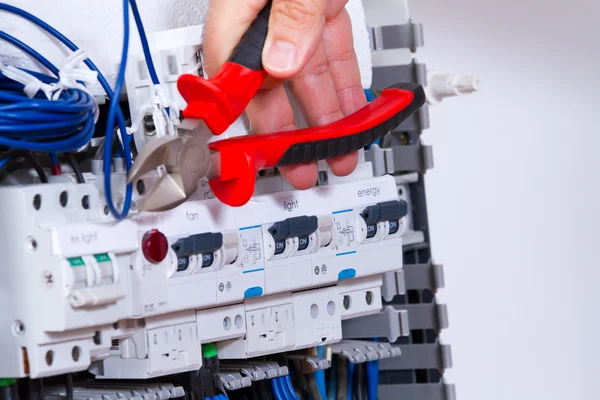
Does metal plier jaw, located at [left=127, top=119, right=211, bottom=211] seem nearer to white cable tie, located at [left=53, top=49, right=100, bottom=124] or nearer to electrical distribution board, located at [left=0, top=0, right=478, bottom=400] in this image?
electrical distribution board, located at [left=0, top=0, right=478, bottom=400]

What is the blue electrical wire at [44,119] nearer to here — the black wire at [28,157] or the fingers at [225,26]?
the black wire at [28,157]

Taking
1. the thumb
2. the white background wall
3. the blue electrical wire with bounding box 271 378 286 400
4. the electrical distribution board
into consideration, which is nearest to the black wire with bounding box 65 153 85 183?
the electrical distribution board

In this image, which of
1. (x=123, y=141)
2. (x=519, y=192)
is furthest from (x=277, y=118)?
(x=519, y=192)

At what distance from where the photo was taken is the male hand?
109 centimetres

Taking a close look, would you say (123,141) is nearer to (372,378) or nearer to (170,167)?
(170,167)

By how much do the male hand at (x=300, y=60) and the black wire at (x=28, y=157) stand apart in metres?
0.22

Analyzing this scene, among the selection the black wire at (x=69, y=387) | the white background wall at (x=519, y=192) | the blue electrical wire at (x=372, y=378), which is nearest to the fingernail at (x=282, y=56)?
the black wire at (x=69, y=387)

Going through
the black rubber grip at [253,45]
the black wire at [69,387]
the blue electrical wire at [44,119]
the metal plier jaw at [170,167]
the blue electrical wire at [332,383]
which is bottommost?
the blue electrical wire at [332,383]

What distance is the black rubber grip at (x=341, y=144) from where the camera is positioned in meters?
1.12

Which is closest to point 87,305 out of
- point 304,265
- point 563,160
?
point 304,265

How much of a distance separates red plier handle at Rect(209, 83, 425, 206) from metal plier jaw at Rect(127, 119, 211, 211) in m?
0.06

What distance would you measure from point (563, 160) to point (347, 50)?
110 cm

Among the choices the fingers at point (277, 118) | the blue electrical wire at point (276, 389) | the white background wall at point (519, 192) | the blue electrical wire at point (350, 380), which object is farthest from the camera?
the white background wall at point (519, 192)

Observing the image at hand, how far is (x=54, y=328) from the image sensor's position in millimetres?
973
